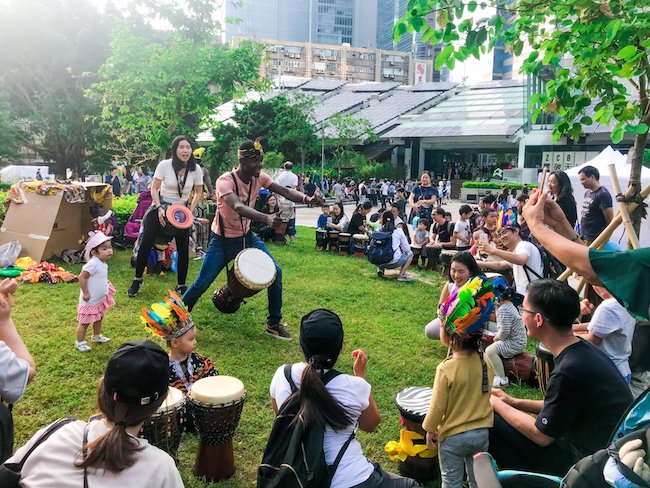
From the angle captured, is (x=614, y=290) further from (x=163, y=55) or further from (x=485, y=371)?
(x=163, y=55)

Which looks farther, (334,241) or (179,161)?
(334,241)

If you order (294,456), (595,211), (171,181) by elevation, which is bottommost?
(294,456)

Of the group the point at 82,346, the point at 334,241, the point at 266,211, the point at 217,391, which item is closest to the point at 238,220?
the point at 82,346

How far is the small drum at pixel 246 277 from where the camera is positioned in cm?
509

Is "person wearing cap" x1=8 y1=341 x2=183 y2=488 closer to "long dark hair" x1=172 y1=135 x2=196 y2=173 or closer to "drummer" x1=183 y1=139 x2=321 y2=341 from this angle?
"drummer" x1=183 y1=139 x2=321 y2=341

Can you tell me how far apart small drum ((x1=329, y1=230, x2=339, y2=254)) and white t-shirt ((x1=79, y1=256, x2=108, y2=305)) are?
6.78m

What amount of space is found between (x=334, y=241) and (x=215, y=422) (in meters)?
8.58

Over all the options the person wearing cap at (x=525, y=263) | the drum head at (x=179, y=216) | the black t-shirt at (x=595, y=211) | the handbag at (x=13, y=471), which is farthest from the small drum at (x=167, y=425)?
the black t-shirt at (x=595, y=211)

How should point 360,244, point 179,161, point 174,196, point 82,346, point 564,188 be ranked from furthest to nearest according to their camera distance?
point 360,244 → point 174,196 → point 179,161 → point 564,188 → point 82,346

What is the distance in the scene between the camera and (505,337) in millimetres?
4758

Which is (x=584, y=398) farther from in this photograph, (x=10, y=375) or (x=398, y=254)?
(x=398, y=254)

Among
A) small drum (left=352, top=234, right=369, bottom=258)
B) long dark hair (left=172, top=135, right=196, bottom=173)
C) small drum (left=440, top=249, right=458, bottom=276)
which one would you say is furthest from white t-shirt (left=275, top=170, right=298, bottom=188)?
long dark hair (left=172, top=135, right=196, bottom=173)

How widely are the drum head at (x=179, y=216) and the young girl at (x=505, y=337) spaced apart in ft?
12.6

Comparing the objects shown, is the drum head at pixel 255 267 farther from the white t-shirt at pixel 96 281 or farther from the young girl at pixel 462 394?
the young girl at pixel 462 394
